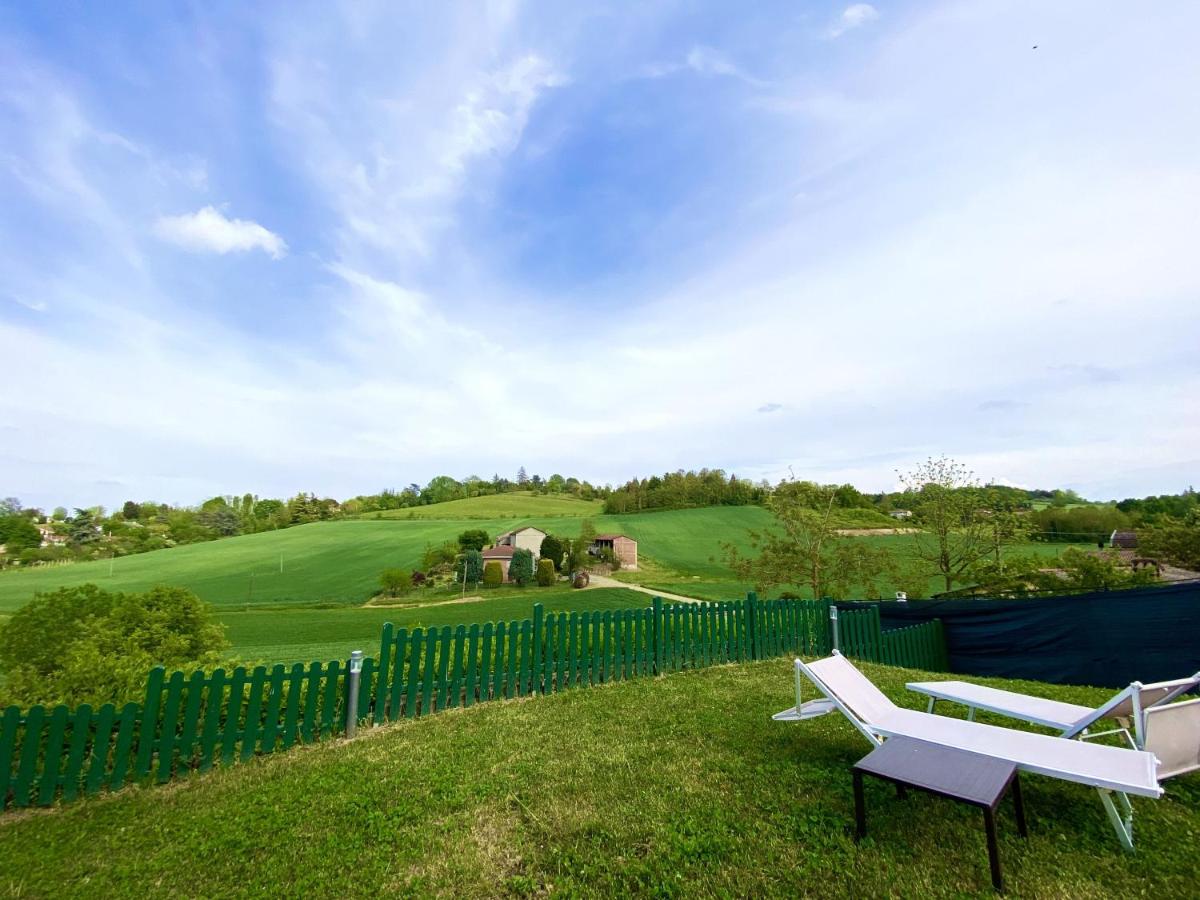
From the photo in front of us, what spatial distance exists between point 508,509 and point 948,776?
81595 millimetres

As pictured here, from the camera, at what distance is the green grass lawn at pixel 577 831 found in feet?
8.97

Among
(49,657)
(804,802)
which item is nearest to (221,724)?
(49,657)

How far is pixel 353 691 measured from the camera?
17.2ft

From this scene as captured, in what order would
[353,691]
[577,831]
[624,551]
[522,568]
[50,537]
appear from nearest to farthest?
1. [577,831]
2. [353,691]
3. [522,568]
4. [624,551]
5. [50,537]

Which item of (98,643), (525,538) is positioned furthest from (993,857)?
(525,538)

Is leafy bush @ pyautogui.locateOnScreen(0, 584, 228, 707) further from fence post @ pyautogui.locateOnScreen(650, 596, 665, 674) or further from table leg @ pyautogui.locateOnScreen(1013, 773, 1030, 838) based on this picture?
table leg @ pyautogui.locateOnScreen(1013, 773, 1030, 838)

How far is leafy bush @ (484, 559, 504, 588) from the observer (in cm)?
3836

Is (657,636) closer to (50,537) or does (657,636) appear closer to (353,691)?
(353,691)

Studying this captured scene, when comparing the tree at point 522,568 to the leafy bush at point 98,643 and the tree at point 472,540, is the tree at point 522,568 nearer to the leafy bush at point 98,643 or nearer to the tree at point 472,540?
the tree at point 472,540

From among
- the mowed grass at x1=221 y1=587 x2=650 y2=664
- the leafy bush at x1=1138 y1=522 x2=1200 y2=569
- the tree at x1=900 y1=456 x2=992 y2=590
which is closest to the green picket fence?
the mowed grass at x1=221 y1=587 x2=650 y2=664

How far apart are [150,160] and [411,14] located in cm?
467

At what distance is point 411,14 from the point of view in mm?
7684

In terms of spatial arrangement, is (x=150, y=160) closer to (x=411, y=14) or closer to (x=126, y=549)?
(x=411, y=14)

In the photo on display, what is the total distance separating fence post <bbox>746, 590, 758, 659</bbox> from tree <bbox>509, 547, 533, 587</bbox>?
32.5m
